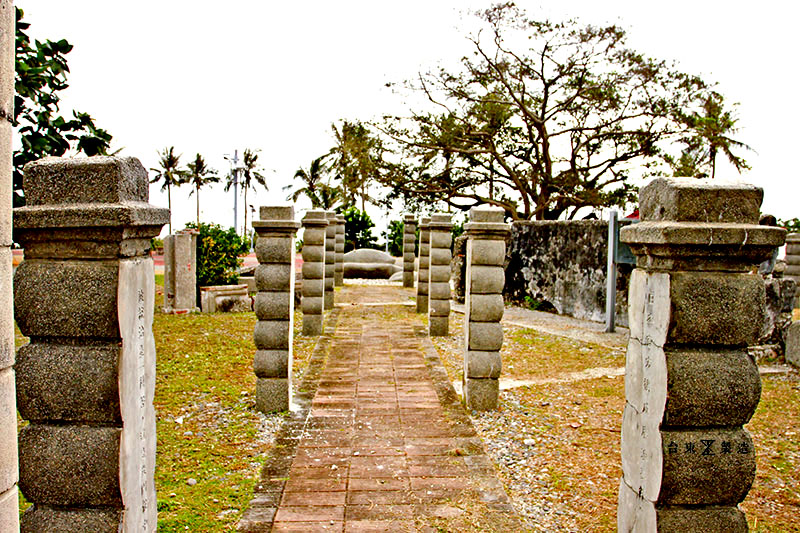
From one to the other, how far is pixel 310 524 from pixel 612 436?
292cm

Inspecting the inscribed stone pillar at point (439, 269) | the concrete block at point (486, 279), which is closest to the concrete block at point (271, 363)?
the concrete block at point (486, 279)

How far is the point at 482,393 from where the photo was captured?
6.06 metres

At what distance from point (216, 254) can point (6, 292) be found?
10850 millimetres

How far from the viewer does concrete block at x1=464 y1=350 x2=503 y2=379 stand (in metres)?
6.03

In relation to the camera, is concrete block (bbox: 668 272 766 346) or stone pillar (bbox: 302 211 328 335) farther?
stone pillar (bbox: 302 211 328 335)

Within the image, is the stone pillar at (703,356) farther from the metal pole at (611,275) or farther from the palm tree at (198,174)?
the palm tree at (198,174)

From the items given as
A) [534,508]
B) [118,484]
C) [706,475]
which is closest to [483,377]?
[534,508]

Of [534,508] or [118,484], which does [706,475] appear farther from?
Answer: [118,484]

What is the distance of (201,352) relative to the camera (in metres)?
8.30

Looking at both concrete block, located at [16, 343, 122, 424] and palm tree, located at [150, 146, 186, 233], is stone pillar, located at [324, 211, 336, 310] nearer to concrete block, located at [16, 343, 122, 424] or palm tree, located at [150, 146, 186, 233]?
concrete block, located at [16, 343, 122, 424]

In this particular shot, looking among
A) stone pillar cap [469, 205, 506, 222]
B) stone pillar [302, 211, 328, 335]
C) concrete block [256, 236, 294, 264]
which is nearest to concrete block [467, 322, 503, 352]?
stone pillar cap [469, 205, 506, 222]

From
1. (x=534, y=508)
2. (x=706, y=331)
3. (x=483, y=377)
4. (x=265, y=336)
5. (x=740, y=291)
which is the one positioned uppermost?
(x=740, y=291)

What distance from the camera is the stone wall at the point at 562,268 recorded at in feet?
38.1

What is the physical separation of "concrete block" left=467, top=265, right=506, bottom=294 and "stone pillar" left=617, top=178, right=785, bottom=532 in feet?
9.93
